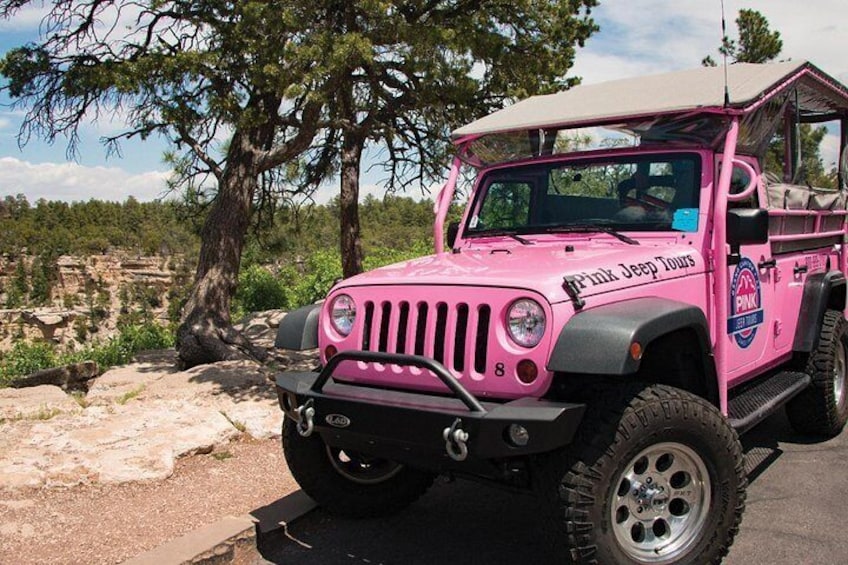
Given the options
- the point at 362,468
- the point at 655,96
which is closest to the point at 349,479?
the point at 362,468

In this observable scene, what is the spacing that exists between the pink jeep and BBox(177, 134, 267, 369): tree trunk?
438 cm

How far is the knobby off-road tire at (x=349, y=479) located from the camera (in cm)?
395

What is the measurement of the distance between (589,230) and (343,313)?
1467 millimetres

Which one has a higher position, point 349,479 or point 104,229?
point 104,229

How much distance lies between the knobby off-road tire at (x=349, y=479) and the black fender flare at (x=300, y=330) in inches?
15.4

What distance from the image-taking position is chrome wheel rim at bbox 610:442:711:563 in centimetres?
316

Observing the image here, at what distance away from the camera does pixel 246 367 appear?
304 inches

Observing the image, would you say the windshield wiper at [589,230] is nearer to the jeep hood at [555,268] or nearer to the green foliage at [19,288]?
the jeep hood at [555,268]

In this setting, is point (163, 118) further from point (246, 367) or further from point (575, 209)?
point (575, 209)

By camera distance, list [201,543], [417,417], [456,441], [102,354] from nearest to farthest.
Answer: [456,441], [417,417], [201,543], [102,354]

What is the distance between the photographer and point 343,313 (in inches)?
146

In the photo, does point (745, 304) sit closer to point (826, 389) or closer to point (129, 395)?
point (826, 389)

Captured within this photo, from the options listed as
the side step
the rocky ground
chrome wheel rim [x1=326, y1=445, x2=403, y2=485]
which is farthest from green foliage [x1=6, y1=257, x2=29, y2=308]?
the side step

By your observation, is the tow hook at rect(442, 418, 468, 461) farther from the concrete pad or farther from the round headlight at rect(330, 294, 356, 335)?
the concrete pad
